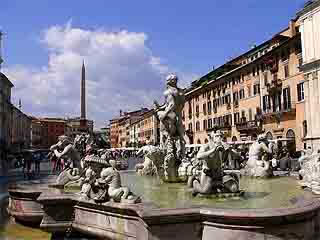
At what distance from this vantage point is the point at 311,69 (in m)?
34.8

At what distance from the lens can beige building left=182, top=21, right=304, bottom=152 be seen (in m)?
38.7

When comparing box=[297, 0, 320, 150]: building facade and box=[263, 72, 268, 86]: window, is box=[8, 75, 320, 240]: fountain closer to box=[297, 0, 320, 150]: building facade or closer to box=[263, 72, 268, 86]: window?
box=[297, 0, 320, 150]: building facade

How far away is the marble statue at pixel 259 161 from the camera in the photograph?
12422 millimetres

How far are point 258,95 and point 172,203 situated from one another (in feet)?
131

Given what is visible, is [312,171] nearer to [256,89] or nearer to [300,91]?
[300,91]

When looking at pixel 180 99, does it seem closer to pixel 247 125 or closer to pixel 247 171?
pixel 247 171

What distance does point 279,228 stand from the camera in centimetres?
521

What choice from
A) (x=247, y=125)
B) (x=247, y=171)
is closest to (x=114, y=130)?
(x=247, y=125)

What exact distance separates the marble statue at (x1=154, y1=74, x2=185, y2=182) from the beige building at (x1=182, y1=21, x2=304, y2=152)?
2686cm

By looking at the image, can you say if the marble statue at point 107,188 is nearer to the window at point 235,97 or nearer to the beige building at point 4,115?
the window at point 235,97

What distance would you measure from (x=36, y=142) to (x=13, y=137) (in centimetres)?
5305

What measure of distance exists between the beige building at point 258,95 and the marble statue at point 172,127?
88.1ft

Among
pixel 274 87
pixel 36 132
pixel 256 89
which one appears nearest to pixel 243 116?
pixel 256 89

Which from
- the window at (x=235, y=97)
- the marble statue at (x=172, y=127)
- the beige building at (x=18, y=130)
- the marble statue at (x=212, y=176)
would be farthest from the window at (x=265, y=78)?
the beige building at (x=18, y=130)
